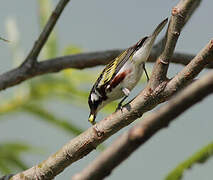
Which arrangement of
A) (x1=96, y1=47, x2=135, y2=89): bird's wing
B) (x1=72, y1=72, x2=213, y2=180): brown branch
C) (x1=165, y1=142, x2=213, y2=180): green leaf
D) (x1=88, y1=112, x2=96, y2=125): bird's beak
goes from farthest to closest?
(x1=88, y1=112, x2=96, y2=125): bird's beak
(x1=96, y1=47, x2=135, y2=89): bird's wing
(x1=165, y1=142, x2=213, y2=180): green leaf
(x1=72, y1=72, x2=213, y2=180): brown branch

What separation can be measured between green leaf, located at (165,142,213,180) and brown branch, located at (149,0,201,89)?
429 mm

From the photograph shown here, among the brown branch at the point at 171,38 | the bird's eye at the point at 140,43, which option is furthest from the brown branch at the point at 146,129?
the bird's eye at the point at 140,43

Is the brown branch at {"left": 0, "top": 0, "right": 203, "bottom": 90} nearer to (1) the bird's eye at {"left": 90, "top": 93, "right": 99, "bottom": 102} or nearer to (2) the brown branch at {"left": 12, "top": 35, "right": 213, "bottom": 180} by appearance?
(1) the bird's eye at {"left": 90, "top": 93, "right": 99, "bottom": 102}

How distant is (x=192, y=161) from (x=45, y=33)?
1831 mm

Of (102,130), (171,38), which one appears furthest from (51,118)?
(171,38)

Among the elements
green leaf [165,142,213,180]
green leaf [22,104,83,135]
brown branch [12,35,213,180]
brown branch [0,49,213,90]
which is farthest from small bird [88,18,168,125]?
green leaf [165,142,213,180]

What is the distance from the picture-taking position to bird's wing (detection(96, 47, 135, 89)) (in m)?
3.27

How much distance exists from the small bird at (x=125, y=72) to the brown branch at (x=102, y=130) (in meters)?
0.59

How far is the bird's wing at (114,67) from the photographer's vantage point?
327cm

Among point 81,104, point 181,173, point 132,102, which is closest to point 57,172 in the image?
point 132,102

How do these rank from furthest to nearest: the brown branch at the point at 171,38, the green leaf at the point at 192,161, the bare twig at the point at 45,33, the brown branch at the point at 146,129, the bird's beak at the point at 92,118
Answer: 1. the bird's beak at the point at 92,118
2. the bare twig at the point at 45,33
3. the brown branch at the point at 171,38
4. the green leaf at the point at 192,161
5. the brown branch at the point at 146,129

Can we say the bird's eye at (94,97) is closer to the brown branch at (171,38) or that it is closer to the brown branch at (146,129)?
the brown branch at (171,38)

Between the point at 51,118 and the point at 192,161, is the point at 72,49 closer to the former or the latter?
the point at 51,118

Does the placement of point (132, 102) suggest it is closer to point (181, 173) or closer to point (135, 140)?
point (181, 173)
